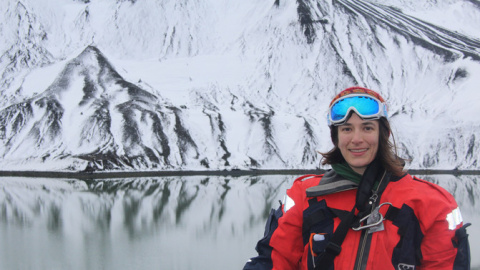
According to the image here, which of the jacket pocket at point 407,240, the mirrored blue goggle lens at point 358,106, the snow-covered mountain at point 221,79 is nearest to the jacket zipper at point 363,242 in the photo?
the jacket pocket at point 407,240

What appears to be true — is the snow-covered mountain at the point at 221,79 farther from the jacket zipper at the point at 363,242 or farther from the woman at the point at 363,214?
the jacket zipper at the point at 363,242

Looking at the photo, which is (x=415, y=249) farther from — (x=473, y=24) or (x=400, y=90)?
(x=473, y=24)

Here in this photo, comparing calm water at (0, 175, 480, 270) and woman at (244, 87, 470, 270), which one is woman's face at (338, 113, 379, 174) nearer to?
woman at (244, 87, 470, 270)

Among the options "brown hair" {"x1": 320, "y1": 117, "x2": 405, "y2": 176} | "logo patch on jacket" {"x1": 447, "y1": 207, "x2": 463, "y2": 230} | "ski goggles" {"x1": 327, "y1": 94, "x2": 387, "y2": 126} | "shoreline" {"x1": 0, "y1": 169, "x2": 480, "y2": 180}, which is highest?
"ski goggles" {"x1": 327, "y1": 94, "x2": 387, "y2": 126}

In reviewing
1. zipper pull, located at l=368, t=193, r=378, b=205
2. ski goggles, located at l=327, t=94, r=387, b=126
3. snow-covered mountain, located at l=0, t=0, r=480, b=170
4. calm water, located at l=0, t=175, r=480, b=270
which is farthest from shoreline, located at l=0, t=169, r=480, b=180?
zipper pull, located at l=368, t=193, r=378, b=205

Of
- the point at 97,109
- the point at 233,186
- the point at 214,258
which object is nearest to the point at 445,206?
the point at 214,258

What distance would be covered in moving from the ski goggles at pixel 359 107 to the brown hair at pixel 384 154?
81 mm

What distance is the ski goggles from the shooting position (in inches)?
96.3

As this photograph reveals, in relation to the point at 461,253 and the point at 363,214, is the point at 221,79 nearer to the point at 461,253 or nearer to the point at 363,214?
the point at 363,214

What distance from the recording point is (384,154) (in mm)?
2406

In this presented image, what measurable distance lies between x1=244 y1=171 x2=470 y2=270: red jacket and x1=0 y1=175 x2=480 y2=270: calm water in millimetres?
11857

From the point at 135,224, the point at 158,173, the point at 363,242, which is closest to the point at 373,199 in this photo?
the point at 363,242

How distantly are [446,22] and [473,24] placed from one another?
4609 millimetres

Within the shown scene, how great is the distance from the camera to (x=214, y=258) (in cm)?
1500
